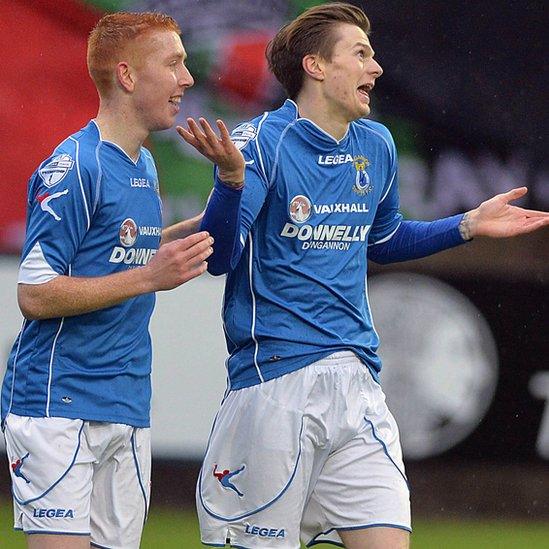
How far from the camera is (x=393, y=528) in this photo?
160 inches

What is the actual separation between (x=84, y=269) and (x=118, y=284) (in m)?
0.16

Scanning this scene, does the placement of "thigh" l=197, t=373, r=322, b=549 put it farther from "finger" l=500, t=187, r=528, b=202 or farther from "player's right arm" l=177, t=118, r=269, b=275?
"finger" l=500, t=187, r=528, b=202

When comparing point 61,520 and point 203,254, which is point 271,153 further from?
point 61,520

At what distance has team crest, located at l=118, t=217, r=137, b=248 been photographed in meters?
3.83

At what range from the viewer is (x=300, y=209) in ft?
13.4

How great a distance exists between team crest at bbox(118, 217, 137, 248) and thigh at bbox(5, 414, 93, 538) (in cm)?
48

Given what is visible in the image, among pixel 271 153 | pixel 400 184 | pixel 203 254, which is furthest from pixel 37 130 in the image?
pixel 203 254

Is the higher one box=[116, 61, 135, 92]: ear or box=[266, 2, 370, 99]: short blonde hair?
box=[266, 2, 370, 99]: short blonde hair

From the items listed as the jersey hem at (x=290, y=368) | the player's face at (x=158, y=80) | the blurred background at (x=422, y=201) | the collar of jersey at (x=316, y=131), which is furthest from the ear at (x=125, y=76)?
the blurred background at (x=422, y=201)

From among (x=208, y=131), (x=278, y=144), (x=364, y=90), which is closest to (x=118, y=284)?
(x=208, y=131)

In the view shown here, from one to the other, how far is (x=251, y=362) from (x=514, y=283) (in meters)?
2.27

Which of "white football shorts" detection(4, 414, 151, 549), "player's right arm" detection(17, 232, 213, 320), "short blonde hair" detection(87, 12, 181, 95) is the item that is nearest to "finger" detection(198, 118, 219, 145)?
"player's right arm" detection(17, 232, 213, 320)

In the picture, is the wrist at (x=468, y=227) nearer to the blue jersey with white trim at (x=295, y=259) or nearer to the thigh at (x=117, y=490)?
the blue jersey with white trim at (x=295, y=259)

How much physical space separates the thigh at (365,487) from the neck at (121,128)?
3.12ft
